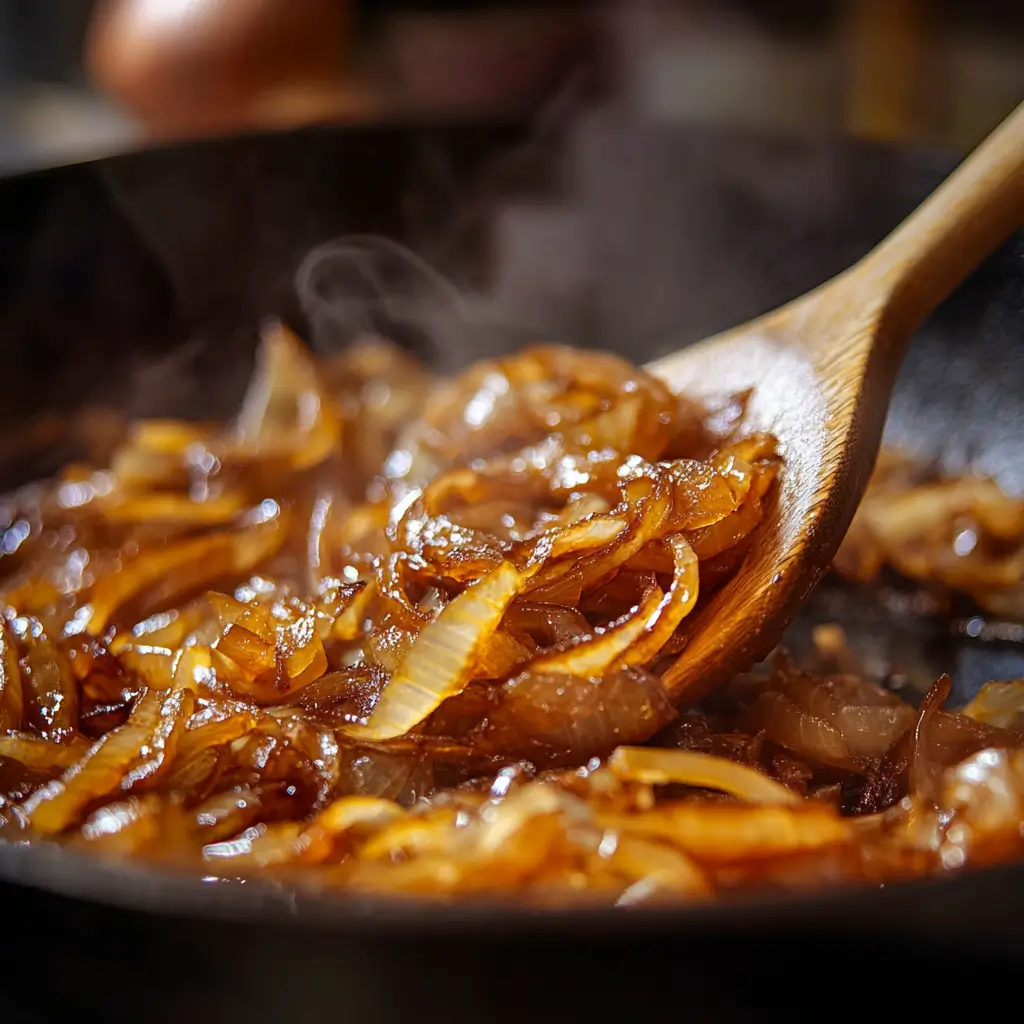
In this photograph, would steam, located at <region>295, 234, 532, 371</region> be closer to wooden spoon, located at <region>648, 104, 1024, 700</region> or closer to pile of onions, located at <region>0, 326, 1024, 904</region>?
pile of onions, located at <region>0, 326, 1024, 904</region>

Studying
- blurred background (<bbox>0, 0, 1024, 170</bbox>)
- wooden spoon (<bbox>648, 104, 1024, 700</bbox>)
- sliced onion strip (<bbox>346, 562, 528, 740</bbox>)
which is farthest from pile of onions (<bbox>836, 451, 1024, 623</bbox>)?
blurred background (<bbox>0, 0, 1024, 170</bbox>)

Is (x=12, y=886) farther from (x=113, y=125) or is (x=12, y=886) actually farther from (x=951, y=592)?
(x=113, y=125)

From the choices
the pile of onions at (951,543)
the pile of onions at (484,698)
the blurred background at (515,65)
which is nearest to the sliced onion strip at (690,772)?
the pile of onions at (484,698)

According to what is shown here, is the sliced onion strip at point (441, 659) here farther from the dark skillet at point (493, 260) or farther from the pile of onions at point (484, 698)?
the dark skillet at point (493, 260)

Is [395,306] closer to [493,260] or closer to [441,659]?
[493,260]

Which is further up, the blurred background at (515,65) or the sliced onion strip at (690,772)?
the blurred background at (515,65)
